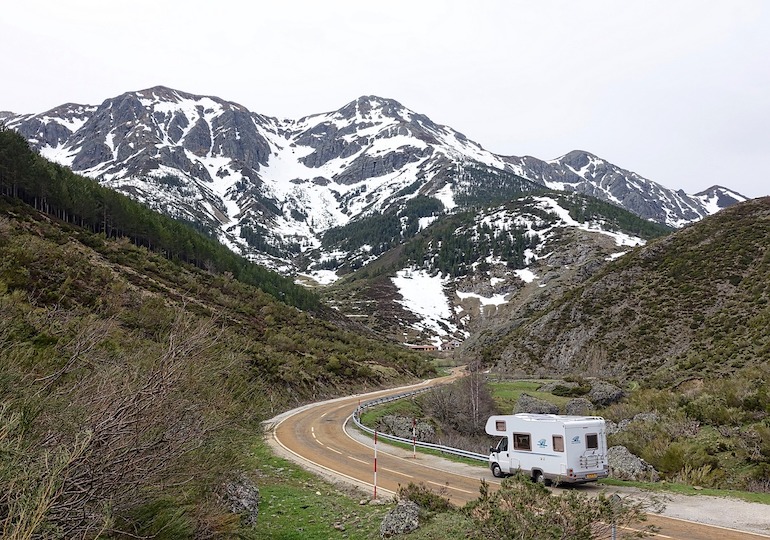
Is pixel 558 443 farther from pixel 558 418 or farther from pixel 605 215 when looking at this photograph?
pixel 605 215

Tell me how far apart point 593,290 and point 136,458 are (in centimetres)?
6140

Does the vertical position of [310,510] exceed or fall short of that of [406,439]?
it exceeds it

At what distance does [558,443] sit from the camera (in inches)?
555

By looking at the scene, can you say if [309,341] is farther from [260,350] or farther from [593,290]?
[593,290]

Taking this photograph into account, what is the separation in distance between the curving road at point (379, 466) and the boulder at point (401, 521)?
2080 mm

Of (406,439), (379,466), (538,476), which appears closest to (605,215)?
(406,439)

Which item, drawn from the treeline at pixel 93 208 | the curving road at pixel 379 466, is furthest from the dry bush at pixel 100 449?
the treeline at pixel 93 208

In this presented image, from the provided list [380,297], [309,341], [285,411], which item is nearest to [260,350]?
[285,411]

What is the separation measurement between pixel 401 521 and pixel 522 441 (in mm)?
6645

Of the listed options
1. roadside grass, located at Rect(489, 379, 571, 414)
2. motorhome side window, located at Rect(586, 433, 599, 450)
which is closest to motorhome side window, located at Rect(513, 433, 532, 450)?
motorhome side window, located at Rect(586, 433, 599, 450)

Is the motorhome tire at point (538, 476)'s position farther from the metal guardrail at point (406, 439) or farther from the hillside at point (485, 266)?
the hillside at point (485, 266)

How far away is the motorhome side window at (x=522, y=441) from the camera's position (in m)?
15.1

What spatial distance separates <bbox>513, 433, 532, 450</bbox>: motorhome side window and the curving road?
1352 mm

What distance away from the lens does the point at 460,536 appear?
29.5 ft
